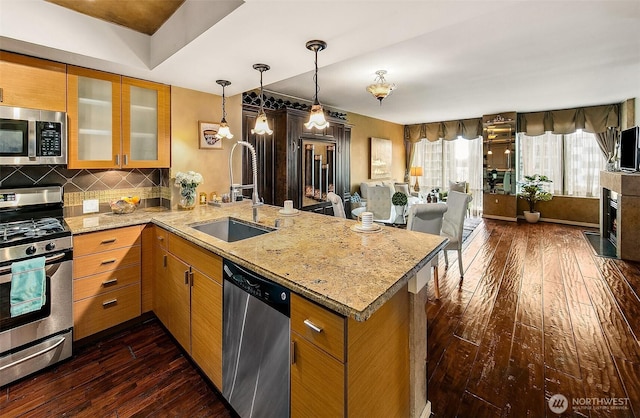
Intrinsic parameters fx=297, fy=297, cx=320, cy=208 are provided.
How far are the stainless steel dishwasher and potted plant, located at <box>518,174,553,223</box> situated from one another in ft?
24.4

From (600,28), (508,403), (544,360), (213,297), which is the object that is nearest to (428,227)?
(544,360)

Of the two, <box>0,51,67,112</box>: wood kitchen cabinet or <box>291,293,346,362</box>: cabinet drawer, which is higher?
<box>0,51,67,112</box>: wood kitchen cabinet

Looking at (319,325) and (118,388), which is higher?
(319,325)

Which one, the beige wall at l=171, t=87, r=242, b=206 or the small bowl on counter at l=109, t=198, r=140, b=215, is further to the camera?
the beige wall at l=171, t=87, r=242, b=206

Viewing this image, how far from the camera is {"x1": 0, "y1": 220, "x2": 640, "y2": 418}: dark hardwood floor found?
1.71 m

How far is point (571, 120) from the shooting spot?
20.9 feet

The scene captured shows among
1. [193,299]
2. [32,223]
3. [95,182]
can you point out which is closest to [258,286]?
[193,299]

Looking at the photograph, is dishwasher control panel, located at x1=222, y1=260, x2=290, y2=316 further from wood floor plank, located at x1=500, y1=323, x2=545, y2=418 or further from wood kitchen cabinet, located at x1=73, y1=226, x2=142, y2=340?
wood floor plank, located at x1=500, y1=323, x2=545, y2=418

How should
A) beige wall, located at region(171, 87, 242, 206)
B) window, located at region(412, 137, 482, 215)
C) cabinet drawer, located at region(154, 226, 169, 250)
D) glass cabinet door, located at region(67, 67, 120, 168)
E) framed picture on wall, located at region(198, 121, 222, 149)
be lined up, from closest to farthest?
cabinet drawer, located at region(154, 226, 169, 250) < glass cabinet door, located at region(67, 67, 120, 168) < beige wall, located at region(171, 87, 242, 206) < framed picture on wall, located at region(198, 121, 222, 149) < window, located at region(412, 137, 482, 215)

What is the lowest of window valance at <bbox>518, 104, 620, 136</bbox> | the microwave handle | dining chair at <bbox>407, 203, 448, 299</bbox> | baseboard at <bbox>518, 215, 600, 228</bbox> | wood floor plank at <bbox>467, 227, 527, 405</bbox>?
wood floor plank at <bbox>467, 227, 527, 405</bbox>

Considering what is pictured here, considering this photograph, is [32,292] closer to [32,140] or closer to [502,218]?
[32,140]

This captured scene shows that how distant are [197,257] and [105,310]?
46.0 inches

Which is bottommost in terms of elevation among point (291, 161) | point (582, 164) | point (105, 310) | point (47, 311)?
point (105, 310)

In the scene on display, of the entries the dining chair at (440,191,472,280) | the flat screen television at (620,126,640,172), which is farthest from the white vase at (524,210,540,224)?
the dining chair at (440,191,472,280)
